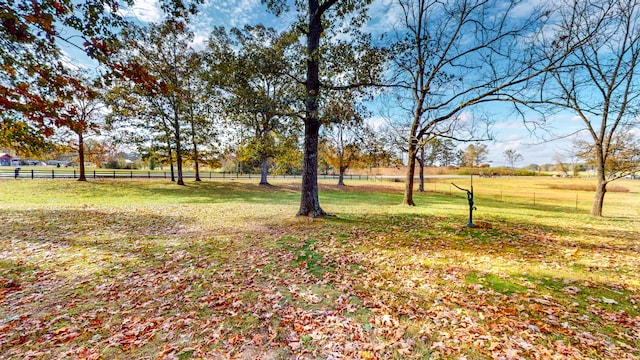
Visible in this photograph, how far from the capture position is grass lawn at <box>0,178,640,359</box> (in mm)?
2822

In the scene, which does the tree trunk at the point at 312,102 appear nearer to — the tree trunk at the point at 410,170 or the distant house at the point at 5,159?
the tree trunk at the point at 410,170

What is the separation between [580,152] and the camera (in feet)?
45.6

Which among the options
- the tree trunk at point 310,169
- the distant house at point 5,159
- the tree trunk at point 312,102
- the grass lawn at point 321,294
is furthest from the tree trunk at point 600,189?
the distant house at point 5,159

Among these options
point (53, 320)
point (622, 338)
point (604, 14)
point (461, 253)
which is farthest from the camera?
point (604, 14)

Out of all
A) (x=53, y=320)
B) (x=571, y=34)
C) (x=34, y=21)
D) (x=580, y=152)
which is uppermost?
(x=571, y=34)

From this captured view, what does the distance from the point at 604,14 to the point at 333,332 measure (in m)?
16.0

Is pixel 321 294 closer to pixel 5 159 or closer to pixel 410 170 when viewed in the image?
pixel 410 170

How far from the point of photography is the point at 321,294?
4.03m

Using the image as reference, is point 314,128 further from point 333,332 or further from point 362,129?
point 333,332

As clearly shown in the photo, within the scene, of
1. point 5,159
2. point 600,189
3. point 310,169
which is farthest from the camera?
point 5,159

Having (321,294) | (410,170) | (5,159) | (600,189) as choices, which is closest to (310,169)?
(321,294)

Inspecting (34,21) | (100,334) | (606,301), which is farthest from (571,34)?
(34,21)

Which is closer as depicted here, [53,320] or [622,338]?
[622,338]

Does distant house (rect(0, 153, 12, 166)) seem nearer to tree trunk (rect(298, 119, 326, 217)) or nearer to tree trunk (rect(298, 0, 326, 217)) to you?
tree trunk (rect(298, 119, 326, 217))
